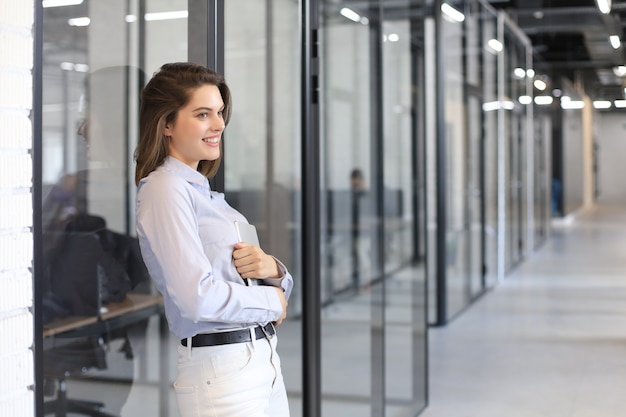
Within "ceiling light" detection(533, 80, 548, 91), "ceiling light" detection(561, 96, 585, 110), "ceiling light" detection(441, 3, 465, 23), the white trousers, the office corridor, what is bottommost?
the office corridor

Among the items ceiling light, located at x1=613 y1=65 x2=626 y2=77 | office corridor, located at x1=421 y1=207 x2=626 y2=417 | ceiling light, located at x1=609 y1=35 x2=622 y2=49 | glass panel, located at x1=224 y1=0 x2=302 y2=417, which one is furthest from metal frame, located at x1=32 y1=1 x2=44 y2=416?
ceiling light, located at x1=613 y1=65 x2=626 y2=77

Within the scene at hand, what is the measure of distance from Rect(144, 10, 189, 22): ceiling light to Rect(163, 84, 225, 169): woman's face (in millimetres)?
817

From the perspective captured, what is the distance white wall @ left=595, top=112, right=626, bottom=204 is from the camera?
35.7 metres

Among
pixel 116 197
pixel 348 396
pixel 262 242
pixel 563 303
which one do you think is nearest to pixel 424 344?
pixel 348 396

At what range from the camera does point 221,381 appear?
6.72 feet

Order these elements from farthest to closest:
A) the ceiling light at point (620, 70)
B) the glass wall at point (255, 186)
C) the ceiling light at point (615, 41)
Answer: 1. the ceiling light at point (620, 70)
2. the ceiling light at point (615, 41)
3. the glass wall at point (255, 186)

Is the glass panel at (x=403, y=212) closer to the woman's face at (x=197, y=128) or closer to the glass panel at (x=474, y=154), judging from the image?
the glass panel at (x=474, y=154)

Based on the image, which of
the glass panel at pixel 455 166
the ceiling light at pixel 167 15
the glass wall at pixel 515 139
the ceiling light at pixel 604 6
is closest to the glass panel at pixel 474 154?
the glass panel at pixel 455 166

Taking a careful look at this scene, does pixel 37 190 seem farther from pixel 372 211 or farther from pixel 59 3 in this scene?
pixel 372 211

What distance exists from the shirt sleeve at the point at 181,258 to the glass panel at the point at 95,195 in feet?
2.66

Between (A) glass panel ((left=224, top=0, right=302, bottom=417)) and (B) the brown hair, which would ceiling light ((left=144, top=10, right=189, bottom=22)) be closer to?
(B) the brown hair

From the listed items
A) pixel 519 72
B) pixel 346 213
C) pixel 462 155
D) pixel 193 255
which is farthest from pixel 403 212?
pixel 519 72

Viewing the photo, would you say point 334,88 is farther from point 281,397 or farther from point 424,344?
point 281,397

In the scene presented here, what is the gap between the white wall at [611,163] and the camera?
35.7 meters
